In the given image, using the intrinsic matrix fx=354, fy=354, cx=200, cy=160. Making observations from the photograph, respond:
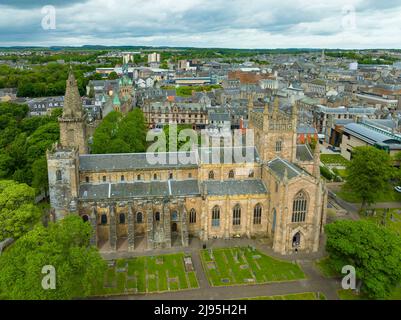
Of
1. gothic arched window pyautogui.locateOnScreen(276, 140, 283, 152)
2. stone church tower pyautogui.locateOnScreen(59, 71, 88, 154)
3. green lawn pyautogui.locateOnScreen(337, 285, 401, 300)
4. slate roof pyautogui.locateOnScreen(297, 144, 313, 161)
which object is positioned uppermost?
stone church tower pyautogui.locateOnScreen(59, 71, 88, 154)

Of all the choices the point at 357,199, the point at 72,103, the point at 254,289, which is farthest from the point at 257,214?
the point at 72,103

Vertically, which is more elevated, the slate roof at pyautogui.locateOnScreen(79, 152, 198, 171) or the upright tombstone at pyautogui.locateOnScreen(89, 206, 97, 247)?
the slate roof at pyautogui.locateOnScreen(79, 152, 198, 171)

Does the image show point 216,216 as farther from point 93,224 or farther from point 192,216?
point 93,224

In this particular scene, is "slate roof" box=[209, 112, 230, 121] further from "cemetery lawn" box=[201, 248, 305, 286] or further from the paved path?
the paved path

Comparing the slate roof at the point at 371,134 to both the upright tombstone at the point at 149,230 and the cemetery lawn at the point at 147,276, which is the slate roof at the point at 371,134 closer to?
the cemetery lawn at the point at 147,276

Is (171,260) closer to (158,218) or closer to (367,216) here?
(158,218)

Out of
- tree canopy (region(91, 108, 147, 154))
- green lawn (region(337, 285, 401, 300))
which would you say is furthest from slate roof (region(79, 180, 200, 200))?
green lawn (region(337, 285, 401, 300))
